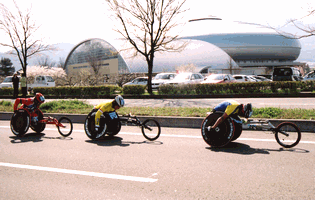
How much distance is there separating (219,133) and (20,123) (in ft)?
18.2

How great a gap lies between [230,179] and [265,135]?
3.66 metres

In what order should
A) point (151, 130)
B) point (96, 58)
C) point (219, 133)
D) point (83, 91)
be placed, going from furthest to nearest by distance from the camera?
1. point (96, 58)
2. point (83, 91)
3. point (151, 130)
4. point (219, 133)

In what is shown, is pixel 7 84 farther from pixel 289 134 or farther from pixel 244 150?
pixel 289 134

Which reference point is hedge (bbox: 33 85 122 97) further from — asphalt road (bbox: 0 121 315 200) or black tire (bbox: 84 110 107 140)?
asphalt road (bbox: 0 121 315 200)

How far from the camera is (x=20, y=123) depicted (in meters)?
8.05

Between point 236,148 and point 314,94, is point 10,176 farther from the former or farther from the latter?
point 314,94

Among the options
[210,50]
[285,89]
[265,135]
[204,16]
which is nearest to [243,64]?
[210,50]

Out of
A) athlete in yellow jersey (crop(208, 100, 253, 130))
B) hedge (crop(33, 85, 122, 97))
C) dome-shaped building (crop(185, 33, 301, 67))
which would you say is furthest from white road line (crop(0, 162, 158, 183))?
dome-shaped building (crop(185, 33, 301, 67))

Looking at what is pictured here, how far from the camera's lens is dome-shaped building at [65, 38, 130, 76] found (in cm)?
7975

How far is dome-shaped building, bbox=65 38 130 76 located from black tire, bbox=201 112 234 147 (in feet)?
Answer: 204

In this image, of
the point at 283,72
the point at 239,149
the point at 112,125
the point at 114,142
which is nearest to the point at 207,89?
the point at 283,72

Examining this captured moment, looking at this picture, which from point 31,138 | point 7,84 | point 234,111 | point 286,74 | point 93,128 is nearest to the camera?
point 234,111

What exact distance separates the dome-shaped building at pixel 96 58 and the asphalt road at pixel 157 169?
61.7 m

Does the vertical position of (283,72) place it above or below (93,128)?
above
